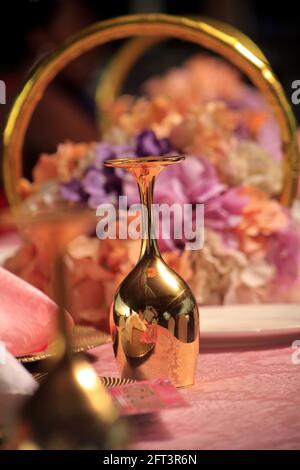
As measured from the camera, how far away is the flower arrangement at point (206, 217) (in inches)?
32.1

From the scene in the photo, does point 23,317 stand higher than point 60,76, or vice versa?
point 60,76

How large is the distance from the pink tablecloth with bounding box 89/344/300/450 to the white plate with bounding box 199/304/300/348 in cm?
1

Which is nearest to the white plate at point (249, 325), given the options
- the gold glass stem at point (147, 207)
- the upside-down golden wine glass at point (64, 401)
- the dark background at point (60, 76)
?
the gold glass stem at point (147, 207)

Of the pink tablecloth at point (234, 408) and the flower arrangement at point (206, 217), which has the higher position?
the flower arrangement at point (206, 217)

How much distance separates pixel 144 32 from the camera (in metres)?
0.98

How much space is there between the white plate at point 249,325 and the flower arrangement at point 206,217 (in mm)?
60

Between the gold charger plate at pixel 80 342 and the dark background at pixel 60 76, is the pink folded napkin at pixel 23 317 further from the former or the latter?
the dark background at pixel 60 76

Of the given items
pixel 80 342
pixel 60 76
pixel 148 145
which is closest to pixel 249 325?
pixel 80 342

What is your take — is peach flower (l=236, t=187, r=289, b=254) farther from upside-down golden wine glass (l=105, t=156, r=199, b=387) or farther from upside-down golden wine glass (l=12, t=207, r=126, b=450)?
upside-down golden wine glass (l=12, t=207, r=126, b=450)

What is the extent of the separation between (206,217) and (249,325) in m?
0.17

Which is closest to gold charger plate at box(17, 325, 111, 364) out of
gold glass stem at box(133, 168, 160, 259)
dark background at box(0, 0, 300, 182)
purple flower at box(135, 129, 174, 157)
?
gold glass stem at box(133, 168, 160, 259)

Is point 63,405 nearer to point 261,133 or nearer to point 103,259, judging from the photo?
point 103,259

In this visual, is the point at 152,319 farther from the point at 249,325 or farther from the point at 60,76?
the point at 60,76

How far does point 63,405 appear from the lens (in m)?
0.46
